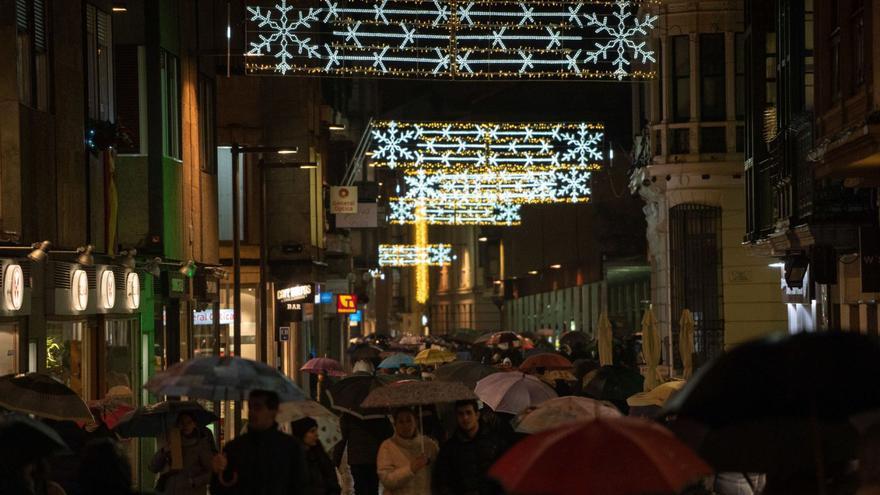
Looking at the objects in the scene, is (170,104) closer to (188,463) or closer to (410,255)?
(188,463)

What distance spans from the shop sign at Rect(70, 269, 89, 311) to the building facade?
1971 centimetres

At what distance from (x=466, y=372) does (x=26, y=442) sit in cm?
1529

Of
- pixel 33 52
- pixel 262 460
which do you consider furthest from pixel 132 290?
pixel 262 460

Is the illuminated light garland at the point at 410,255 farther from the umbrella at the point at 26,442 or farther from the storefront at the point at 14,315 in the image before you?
the umbrella at the point at 26,442

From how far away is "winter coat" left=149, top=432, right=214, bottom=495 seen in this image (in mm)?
15492

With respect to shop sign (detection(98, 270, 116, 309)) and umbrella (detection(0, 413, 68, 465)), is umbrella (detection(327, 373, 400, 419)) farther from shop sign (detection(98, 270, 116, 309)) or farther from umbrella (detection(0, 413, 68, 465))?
umbrella (detection(0, 413, 68, 465))

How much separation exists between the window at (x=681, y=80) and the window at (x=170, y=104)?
1432 cm

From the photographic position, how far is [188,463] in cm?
1563

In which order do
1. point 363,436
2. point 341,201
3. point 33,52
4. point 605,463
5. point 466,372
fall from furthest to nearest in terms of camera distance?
point 341,201 < point 466,372 < point 33,52 < point 363,436 < point 605,463

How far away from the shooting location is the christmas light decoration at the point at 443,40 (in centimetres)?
2452

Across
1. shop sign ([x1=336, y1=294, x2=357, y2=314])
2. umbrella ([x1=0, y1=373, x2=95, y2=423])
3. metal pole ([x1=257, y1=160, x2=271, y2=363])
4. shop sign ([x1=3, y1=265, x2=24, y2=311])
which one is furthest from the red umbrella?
shop sign ([x1=336, y1=294, x2=357, y2=314])

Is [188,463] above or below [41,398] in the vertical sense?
below

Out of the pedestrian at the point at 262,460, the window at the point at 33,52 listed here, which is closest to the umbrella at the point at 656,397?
the pedestrian at the point at 262,460

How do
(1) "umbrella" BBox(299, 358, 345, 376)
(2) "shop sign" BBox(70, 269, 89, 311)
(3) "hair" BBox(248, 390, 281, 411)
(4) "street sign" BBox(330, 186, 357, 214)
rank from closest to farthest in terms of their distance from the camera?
(3) "hair" BBox(248, 390, 281, 411), (2) "shop sign" BBox(70, 269, 89, 311), (1) "umbrella" BBox(299, 358, 345, 376), (4) "street sign" BBox(330, 186, 357, 214)
